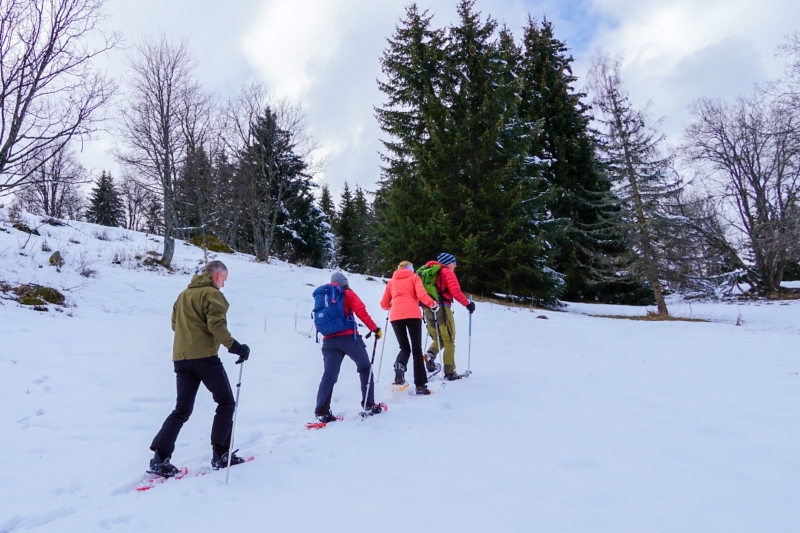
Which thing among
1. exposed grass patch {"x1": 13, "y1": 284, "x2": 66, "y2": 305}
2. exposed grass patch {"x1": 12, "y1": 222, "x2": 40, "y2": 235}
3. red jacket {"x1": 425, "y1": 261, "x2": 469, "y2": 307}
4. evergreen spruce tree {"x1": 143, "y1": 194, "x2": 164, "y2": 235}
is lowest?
red jacket {"x1": 425, "y1": 261, "x2": 469, "y2": 307}

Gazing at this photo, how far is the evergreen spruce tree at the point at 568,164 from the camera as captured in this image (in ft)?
72.2

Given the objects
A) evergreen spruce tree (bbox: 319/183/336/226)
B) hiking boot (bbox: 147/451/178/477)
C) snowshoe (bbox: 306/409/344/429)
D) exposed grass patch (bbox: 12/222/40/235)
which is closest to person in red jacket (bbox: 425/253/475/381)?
snowshoe (bbox: 306/409/344/429)

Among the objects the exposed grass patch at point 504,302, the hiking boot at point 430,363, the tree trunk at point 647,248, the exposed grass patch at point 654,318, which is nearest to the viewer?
the hiking boot at point 430,363

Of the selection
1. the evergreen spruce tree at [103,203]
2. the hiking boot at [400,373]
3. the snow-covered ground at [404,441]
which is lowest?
the snow-covered ground at [404,441]

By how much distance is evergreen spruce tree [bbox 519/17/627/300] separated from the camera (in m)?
22.0

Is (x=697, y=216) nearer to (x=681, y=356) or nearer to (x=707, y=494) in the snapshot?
(x=681, y=356)

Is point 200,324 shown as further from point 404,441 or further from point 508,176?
point 508,176

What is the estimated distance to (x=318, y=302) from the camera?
499cm

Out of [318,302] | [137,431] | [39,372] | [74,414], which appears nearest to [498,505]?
[318,302]

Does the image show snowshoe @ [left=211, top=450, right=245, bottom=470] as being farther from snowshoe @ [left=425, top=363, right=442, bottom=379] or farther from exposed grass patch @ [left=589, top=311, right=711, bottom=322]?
exposed grass patch @ [left=589, top=311, right=711, bottom=322]

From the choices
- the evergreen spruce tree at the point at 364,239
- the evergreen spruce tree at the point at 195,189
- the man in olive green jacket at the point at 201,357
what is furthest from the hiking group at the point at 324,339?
the evergreen spruce tree at the point at 364,239

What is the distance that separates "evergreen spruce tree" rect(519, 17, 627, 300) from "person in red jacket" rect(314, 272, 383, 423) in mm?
18208

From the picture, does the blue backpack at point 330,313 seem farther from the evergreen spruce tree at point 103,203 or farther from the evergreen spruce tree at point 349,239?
the evergreen spruce tree at point 103,203

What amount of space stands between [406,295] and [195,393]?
3.16 meters
